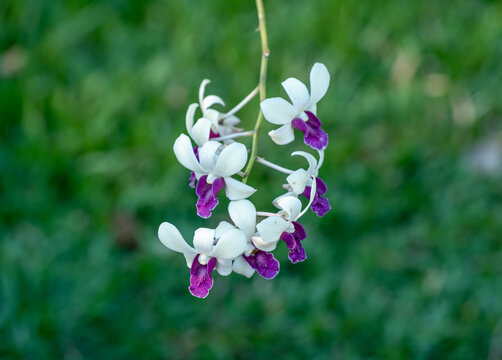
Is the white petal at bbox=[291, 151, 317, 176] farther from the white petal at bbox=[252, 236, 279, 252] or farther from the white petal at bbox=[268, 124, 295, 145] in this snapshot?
the white petal at bbox=[252, 236, 279, 252]

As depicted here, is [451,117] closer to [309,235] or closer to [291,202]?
[309,235]

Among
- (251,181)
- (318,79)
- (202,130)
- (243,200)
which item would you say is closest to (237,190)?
(243,200)

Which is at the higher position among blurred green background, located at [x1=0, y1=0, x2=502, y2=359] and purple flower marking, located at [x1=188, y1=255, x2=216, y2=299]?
blurred green background, located at [x1=0, y1=0, x2=502, y2=359]

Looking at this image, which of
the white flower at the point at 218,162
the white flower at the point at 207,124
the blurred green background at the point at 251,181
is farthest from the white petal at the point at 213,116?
the blurred green background at the point at 251,181

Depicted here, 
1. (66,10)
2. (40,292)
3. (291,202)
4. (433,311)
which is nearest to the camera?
(291,202)

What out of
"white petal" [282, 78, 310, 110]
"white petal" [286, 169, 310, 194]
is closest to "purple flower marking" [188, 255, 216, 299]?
"white petal" [286, 169, 310, 194]

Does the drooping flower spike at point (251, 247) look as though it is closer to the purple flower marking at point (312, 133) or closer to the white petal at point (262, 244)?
the white petal at point (262, 244)

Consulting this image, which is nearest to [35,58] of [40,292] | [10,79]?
[10,79]
